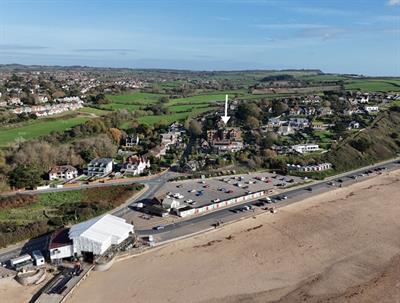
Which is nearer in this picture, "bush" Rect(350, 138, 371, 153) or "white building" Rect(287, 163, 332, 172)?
"white building" Rect(287, 163, 332, 172)

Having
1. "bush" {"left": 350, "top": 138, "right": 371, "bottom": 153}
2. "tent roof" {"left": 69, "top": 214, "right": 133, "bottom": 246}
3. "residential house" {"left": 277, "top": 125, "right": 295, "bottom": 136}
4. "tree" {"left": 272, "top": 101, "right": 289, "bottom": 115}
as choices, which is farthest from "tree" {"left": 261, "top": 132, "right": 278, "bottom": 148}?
"tent roof" {"left": 69, "top": 214, "right": 133, "bottom": 246}

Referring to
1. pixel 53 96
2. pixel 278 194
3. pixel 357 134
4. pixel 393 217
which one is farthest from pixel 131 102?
pixel 393 217

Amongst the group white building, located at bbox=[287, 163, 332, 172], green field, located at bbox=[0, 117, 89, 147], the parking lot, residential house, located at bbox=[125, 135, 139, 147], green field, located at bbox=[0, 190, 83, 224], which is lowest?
green field, located at bbox=[0, 190, 83, 224]

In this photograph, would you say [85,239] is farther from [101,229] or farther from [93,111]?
[93,111]

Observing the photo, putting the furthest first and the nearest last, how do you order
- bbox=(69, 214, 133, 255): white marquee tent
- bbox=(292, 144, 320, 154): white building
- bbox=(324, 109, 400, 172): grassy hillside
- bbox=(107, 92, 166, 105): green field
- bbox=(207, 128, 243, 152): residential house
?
bbox=(107, 92, 166, 105): green field
bbox=(207, 128, 243, 152): residential house
bbox=(292, 144, 320, 154): white building
bbox=(324, 109, 400, 172): grassy hillside
bbox=(69, 214, 133, 255): white marquee tent

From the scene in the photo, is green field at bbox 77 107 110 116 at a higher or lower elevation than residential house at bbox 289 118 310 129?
lower

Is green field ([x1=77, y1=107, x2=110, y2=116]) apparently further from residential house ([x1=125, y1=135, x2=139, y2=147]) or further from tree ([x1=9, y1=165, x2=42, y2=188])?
tree ([x1=9, y1=165, x2=42, y2=188])

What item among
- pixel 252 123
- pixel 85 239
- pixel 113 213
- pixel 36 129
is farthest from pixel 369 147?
pixel 36 129
